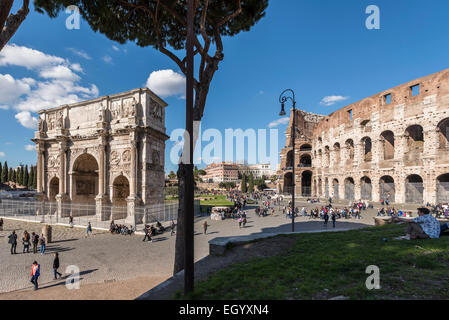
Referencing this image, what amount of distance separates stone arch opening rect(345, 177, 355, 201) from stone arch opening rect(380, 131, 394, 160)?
223 inches

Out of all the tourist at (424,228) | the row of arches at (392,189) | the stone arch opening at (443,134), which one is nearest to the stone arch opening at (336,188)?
the row of arches at (392,189)

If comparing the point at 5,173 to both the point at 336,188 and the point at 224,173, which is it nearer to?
the point at 224,173

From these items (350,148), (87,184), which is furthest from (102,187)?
(350,148)

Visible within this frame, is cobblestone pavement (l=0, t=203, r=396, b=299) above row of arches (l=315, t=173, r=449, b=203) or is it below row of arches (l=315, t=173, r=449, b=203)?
below

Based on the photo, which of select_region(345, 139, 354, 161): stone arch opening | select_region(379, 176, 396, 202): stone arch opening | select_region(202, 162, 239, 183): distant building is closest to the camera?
select_region(379, 176, 396, 202): stone arch opening

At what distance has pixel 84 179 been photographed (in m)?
23.6

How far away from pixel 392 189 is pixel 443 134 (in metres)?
7.45

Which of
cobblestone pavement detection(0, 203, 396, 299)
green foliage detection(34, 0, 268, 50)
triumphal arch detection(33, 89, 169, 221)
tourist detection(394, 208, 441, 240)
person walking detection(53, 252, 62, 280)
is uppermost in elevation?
green foliage detection(34, 0, 268, 50)

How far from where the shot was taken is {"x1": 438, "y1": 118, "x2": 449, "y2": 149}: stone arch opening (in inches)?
849

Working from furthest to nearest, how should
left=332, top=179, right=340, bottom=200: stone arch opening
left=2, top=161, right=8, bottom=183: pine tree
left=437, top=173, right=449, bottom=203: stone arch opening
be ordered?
left=2, top=161, right=8, bottom=183: pine tree < left=332, top=179, right=340, bottom=200: stone arch opening < left=437, top=173, right=449, bottom=203: stone arch opening

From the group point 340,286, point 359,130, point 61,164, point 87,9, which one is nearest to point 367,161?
point 359,130

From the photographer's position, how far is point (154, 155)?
20031mm

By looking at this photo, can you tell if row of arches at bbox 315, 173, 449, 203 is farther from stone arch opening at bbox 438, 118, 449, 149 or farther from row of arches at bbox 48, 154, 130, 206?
row of arches at bbox 48, 154, 130, 206

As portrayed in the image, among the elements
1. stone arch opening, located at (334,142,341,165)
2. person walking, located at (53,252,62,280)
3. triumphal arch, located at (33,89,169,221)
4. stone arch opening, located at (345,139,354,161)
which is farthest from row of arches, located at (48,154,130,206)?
stone arch opening, located at (334,142,341,165)
